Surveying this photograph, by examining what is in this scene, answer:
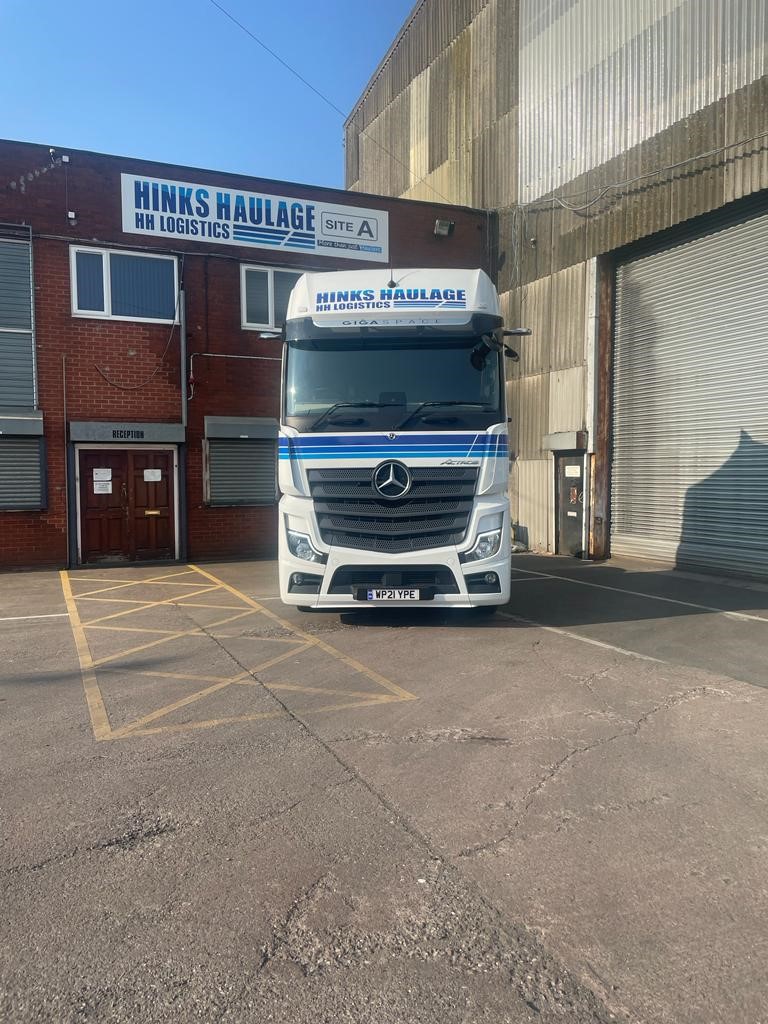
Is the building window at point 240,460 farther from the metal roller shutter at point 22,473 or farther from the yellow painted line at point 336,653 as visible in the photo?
the yellow painted line at point 336,653

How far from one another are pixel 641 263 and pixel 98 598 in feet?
37.5

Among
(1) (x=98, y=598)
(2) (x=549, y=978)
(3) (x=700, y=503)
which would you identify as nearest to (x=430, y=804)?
(2) (x=549, y=978)

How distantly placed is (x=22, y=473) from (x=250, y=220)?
6.91 m

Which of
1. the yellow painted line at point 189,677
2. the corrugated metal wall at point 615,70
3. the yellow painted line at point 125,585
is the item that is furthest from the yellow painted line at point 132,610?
the corrugated metal wall at point 615,70

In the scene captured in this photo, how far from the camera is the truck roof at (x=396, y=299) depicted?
25.8 feet

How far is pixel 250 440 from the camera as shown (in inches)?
616

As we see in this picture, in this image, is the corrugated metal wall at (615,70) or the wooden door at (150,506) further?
the wooden door at (150,506)

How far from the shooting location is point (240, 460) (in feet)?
51.2

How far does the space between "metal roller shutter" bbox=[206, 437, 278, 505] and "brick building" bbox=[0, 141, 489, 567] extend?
0.10ft

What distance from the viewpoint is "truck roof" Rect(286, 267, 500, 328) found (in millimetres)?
7859

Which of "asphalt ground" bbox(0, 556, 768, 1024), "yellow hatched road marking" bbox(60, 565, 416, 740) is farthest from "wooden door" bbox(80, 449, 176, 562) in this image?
"asphalt ground" bbox(0, 556, 768, 1024)

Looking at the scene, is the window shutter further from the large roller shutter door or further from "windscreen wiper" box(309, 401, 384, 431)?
the large roller shutter door

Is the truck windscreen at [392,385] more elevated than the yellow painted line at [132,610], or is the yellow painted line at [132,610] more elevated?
the truck windscreen at [392,385]

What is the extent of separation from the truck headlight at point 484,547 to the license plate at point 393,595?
0.62m
